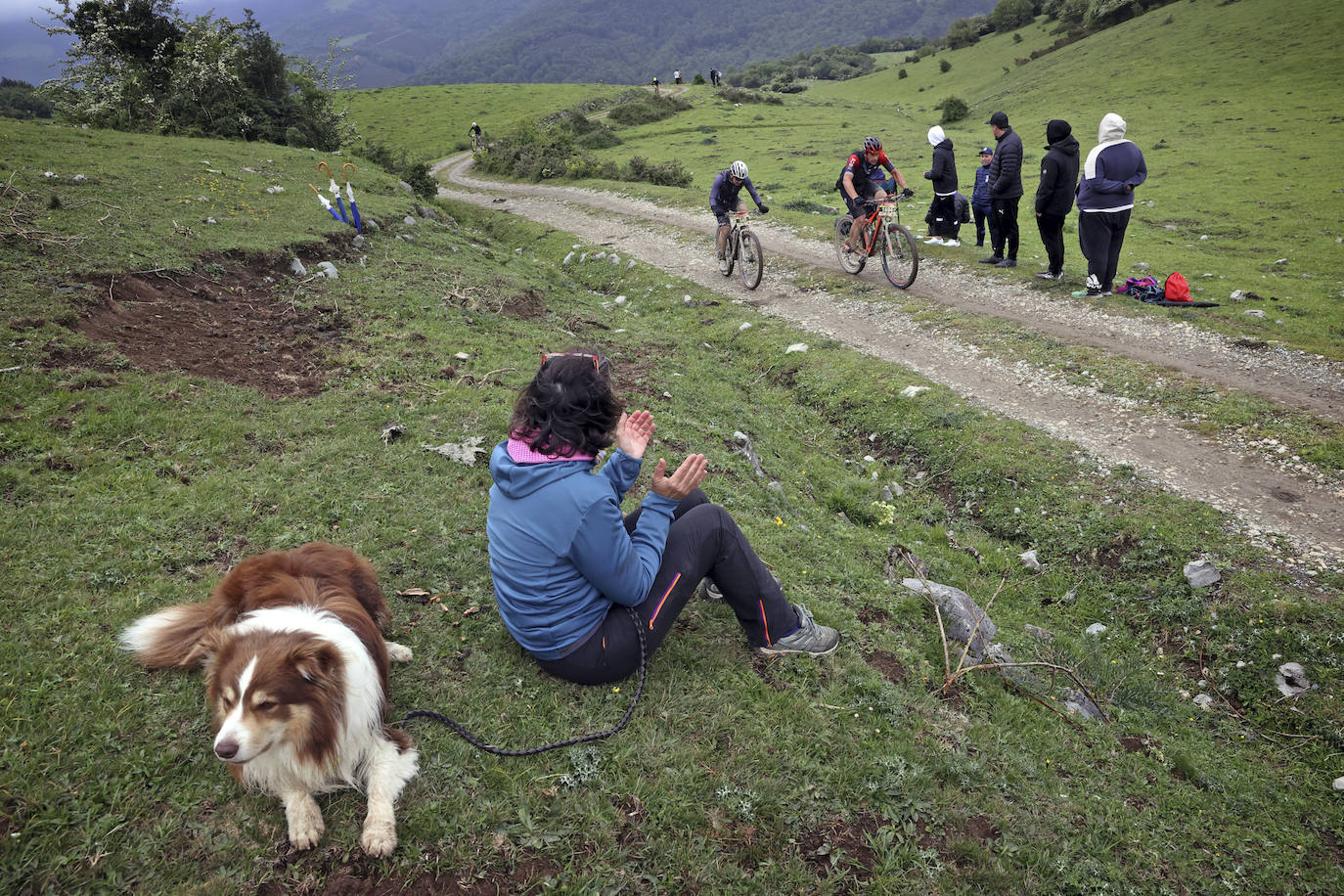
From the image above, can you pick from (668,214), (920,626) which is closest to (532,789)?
(920,626)

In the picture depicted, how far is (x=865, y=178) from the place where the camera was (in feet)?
42.0

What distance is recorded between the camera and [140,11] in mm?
21641

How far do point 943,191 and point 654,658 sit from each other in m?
14.5

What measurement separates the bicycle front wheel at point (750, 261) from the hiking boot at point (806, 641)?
10.7 meters

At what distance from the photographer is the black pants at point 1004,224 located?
1292cm

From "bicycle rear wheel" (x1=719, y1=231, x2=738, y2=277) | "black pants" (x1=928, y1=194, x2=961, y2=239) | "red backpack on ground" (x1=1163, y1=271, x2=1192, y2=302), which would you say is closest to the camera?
"red backpack on ground" (x1=1163, y1=271, x2=1192, y2=302)

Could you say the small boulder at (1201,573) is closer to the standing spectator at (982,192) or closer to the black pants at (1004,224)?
the black pants at (1004,224)

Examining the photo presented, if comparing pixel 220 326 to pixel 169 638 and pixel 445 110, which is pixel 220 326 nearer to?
pixel 169 638

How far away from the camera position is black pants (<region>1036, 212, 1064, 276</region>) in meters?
11.6

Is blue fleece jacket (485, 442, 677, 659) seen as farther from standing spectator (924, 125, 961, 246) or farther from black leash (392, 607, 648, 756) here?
standing spectator (924, 125, 961, 246)

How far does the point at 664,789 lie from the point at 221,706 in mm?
2155

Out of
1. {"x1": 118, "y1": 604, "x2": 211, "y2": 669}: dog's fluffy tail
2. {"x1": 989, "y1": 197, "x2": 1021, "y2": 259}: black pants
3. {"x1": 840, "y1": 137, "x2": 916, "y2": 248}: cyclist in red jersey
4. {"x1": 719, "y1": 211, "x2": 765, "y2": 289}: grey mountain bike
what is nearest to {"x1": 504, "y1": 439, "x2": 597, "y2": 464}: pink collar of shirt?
{"x1": 118, "y1": 604, "x2": 211, "y2": 669}: dog's fluffy tail

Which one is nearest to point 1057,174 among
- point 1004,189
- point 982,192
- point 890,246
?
point 1004,189

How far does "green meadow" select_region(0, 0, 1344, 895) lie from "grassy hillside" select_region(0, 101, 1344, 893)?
0.02 meters
